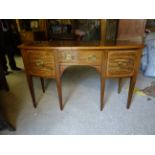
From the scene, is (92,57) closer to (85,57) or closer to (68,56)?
(85,57)

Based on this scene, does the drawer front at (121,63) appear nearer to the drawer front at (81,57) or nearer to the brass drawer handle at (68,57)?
the drawer front at (81,57)

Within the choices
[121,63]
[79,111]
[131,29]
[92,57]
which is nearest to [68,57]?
[92,57]

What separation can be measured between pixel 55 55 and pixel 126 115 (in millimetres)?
1029

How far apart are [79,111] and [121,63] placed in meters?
0.75

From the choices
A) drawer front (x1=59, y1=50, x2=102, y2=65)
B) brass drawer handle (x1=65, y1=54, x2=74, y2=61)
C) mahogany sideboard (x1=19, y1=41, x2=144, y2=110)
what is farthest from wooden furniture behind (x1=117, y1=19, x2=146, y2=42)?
brass drawer handle (x1=65, y1=54, x2=74, y2=61)

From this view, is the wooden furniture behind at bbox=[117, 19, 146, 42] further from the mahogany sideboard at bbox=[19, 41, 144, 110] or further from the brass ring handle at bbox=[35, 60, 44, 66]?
the brass ring handle at bbox=[35, 60, 44, 66]

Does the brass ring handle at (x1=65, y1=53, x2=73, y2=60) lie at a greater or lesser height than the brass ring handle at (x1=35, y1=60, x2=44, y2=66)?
greater

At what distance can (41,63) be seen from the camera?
Result: 135cm

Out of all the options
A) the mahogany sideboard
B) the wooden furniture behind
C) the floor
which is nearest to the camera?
the mahogany sideboard

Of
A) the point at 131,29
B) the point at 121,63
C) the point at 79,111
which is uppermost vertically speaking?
the point at 131,29

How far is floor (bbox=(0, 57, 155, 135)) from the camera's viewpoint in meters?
1.42

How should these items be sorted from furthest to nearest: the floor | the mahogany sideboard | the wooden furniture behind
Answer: the wooden furniture behind < the floor < the mahogany sideboard

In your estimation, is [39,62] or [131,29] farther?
[131,29]
